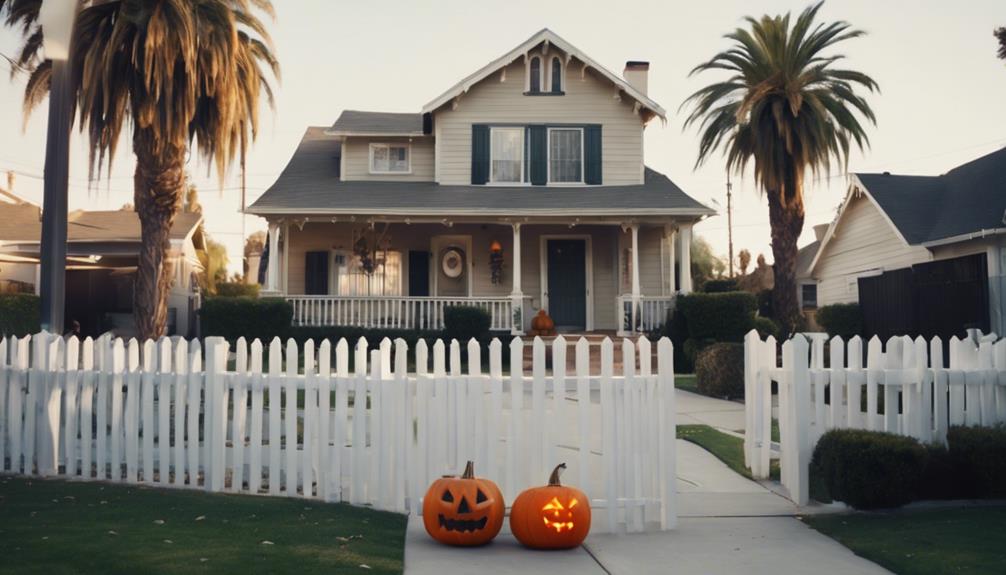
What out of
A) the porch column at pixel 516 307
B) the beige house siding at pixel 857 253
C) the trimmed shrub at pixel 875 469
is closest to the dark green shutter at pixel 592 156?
the porch column at pixel 516 307

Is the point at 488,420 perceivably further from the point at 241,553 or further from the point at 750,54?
the point at 750,54

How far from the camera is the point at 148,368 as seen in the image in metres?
7.45

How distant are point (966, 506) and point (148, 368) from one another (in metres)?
6.55

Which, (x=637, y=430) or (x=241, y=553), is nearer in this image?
(x=241, y=553)

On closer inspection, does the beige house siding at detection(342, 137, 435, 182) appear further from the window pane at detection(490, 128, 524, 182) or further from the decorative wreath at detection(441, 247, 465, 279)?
the decorative wreath at detection(441, 247, 465, 279)

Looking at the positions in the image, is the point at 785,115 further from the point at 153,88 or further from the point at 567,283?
the point at 153,88

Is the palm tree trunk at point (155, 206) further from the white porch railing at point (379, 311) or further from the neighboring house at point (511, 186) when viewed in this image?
the neighboring house at point (511, 186)

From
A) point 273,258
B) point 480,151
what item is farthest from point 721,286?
point 273,258

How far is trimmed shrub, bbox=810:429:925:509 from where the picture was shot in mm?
6633

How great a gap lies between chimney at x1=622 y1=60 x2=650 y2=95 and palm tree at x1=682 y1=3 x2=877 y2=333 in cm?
170

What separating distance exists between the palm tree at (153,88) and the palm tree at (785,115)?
13147 mm

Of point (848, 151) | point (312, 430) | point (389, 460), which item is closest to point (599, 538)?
point (389, 460)

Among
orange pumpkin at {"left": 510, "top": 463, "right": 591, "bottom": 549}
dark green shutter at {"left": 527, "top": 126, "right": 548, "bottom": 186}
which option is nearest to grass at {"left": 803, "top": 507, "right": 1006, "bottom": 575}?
orange pumpkin at {"left": 510, "top": 463, "right": 591, "bottom": 549}

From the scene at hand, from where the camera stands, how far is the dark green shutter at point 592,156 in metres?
23.5
